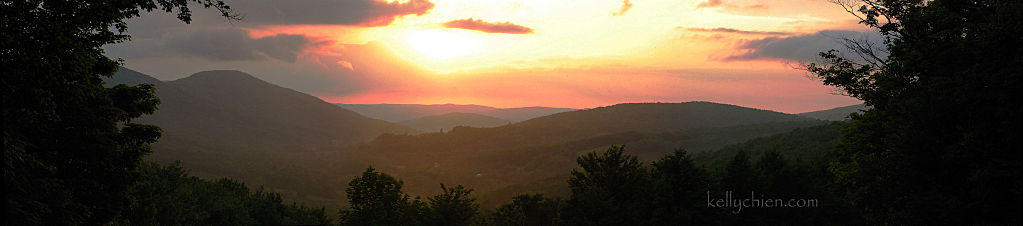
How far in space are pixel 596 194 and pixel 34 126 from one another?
79.4ft

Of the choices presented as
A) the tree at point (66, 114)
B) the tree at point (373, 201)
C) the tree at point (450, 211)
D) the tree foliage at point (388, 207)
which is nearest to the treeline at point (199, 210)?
the tree at point (373, 201)

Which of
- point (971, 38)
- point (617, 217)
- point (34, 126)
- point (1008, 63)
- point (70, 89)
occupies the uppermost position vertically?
point (971, 38)

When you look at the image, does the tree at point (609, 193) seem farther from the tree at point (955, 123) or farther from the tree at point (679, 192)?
the tree at point (955, 123)

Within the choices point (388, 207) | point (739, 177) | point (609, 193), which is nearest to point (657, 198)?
point (609, 193)

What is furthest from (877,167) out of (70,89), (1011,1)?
(70,89)

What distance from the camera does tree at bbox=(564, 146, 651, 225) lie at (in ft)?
97.8

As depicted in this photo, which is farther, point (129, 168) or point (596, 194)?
point (596, 194)

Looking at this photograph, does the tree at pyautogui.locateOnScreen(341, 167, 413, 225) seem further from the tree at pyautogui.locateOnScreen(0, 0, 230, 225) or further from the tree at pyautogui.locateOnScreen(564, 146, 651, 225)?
the tree at pyautogui.locateOnScreen(0, 0, 230, 225)

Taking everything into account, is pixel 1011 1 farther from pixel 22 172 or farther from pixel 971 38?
pixel 22 172

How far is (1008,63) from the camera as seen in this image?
579 inches

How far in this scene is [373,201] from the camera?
35312mm

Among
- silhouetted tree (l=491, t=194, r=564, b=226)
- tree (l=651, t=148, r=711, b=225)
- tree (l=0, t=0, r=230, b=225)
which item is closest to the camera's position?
tree (l=0, t=0, r=230, b=225)

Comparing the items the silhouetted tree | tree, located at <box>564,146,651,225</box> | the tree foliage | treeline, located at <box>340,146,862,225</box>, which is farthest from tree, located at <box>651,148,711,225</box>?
the tree foliage

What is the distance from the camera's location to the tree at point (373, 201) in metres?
34.5
